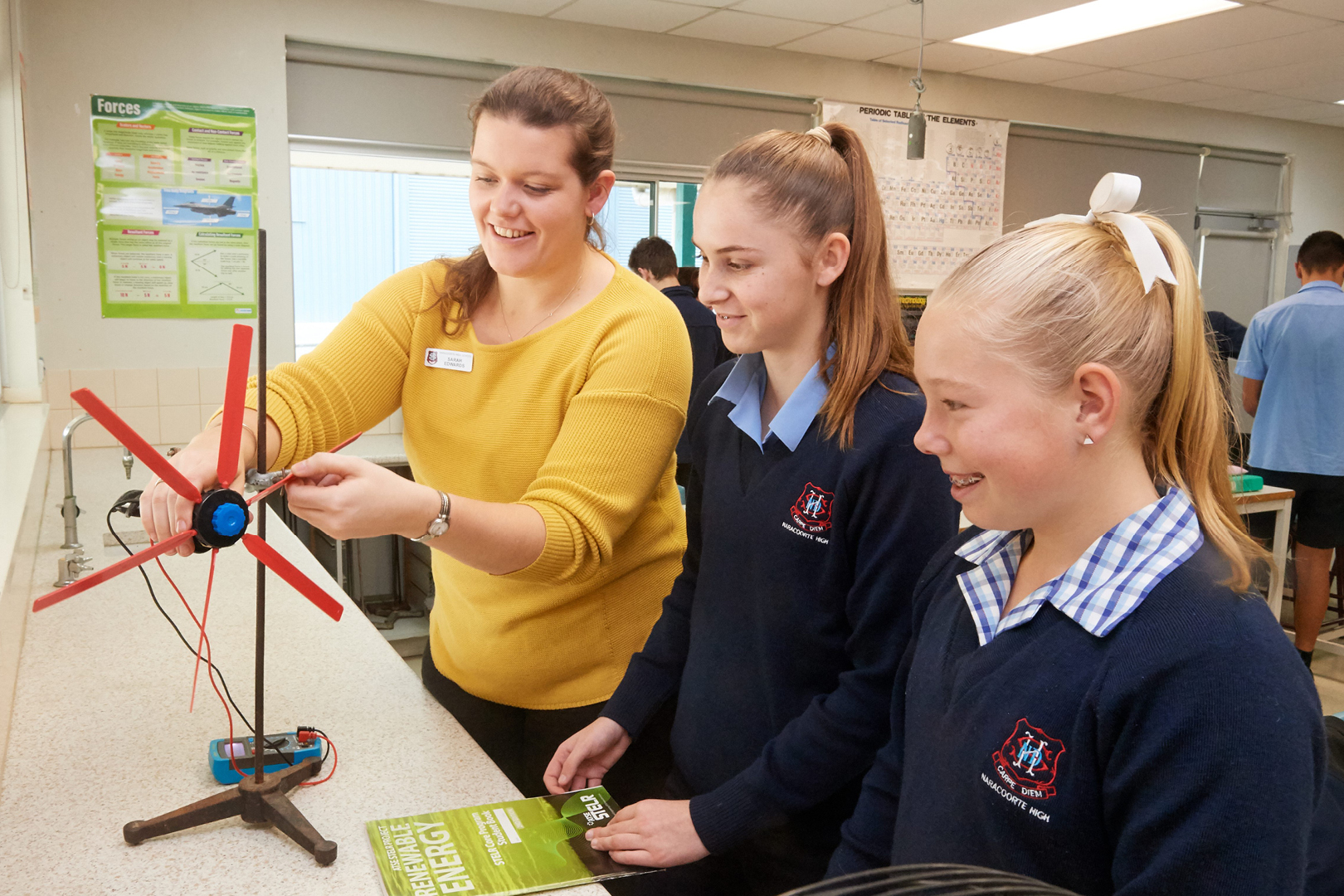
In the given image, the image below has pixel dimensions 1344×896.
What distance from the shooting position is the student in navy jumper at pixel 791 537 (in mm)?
1003

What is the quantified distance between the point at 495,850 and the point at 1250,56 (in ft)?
16.9

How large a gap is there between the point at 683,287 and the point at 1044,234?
3120mm

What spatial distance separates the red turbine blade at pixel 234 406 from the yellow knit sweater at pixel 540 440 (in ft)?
0.93

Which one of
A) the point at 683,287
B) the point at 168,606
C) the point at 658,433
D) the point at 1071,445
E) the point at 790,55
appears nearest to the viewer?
the point at 1071,445

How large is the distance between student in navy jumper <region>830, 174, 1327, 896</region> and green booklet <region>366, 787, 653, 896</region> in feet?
1.04

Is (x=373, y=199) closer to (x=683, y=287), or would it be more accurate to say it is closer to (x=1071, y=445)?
(x=683, y=287)

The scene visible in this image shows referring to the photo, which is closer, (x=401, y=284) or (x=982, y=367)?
(x=982, y=367)

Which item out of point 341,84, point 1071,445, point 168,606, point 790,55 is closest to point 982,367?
point 1071,445

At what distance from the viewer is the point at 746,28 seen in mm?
4098

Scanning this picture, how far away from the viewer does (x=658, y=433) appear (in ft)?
4.02

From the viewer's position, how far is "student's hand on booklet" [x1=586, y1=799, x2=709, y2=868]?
97cm

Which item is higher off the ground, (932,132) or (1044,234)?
(932,132)

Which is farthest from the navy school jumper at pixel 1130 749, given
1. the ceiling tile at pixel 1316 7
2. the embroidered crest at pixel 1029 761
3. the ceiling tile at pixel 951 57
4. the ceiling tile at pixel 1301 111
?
the ceiling tile at pixel 1301 111

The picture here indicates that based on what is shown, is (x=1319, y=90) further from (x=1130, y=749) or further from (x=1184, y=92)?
(x=1130, y=749)
